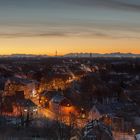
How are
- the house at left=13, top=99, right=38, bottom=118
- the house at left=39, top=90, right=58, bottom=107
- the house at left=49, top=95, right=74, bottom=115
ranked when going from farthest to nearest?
the house at left=39, top=90, right=58, bottom=107 → the house at left=49, top=95, right=74, bottom=115 → the house at left=13, top=99, right=38, bottom=118

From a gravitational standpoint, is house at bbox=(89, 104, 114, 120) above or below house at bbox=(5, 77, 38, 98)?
below

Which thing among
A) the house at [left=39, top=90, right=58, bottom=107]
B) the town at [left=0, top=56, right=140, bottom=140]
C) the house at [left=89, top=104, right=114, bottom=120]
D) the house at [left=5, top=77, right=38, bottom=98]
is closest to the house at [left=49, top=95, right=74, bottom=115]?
the town at [left=0, top=56, right=140, bottom=140]

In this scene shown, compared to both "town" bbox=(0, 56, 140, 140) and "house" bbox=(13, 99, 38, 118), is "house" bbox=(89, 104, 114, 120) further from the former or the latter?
"house" bbox=(13, 99, 38, 118)

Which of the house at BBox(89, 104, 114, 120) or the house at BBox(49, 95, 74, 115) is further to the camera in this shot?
the house at BBox(49, 95, 74, 115)

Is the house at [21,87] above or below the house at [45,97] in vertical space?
above

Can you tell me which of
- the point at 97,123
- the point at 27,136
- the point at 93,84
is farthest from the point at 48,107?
the point at 27,136

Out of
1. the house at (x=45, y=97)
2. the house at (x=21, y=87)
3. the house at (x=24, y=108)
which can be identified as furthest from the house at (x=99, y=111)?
the house at (x=21, y=87)

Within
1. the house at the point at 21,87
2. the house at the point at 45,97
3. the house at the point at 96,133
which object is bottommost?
the house at the point at 96,133

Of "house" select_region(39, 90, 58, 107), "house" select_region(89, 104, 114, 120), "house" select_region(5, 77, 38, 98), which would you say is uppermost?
"house" select_region(5, 77, 38, 98)

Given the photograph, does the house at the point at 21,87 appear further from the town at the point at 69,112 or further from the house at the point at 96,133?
the house at the point at 96,133

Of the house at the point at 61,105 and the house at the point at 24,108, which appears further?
the house at the point at 61,105

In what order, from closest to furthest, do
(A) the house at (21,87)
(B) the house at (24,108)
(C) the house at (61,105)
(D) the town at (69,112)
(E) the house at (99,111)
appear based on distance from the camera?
(D) the town at (69,112) → (E) the house at (99,111) → (B) the house at (24,108) → (C) the house at (61,105) → (A) the house at (21,87)
